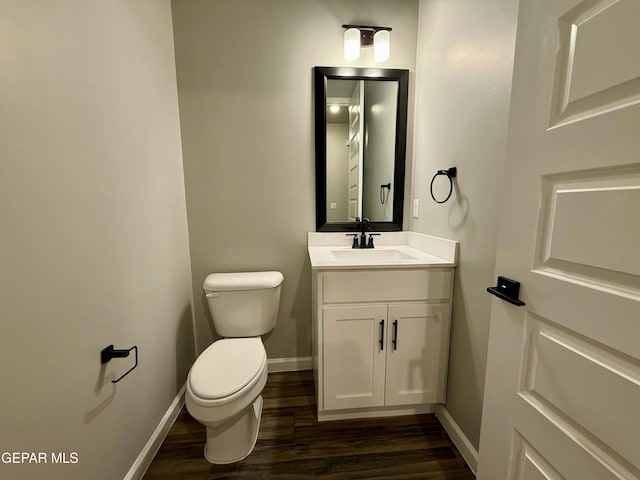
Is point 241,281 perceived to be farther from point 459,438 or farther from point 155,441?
point 459,438

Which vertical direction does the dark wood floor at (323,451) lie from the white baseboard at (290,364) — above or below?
below

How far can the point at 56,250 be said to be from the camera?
0.82m

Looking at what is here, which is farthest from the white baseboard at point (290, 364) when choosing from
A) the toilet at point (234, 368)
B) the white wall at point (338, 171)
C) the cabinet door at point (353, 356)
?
the white wall at point (338, 171)

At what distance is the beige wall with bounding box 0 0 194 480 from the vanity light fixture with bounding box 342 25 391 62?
1084mm

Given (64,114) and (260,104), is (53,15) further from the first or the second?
(260,104)

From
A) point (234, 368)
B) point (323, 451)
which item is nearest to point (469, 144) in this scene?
point (234, 368)

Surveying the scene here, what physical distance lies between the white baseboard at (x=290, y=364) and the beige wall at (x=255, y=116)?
1.73 ft

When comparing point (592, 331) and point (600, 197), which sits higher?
point (600, 197)

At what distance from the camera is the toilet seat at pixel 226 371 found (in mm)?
1152

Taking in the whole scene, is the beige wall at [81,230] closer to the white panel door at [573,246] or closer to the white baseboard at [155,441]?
the white baseboard at [155,441]

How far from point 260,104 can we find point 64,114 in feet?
3.61

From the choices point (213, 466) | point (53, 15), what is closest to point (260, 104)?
point (53, 15)

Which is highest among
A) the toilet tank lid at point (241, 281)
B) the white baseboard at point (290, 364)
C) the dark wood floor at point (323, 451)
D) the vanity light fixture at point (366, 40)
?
the vanity light fixture at point (366, 40)
